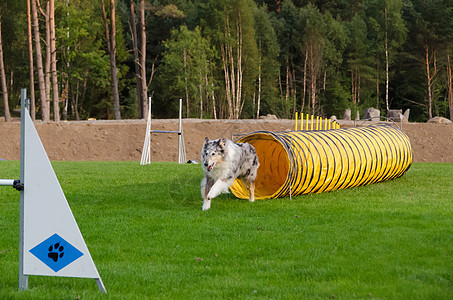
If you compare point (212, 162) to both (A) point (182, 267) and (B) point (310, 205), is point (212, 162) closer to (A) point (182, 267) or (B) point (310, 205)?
(B) point (310, 205)

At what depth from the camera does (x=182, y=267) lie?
534 cm

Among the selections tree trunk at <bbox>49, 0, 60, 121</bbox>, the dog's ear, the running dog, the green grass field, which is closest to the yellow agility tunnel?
the green grass field

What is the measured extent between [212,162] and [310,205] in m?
1.82

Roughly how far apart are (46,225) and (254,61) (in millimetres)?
41037

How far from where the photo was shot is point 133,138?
89.2ft

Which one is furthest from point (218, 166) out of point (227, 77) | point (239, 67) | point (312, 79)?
point (312, 79)

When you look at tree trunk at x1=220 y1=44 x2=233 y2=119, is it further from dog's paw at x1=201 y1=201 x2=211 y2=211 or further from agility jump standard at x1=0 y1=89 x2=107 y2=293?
agility jump standard at x1=0 y1=89 x2=107 y2=293

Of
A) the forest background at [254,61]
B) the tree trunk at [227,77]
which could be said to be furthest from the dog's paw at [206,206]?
the tree trunk at [227,77]

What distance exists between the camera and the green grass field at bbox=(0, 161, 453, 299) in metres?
4.60

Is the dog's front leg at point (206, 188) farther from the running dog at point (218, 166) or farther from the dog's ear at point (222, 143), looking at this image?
the dog's ear at point (222, 143)

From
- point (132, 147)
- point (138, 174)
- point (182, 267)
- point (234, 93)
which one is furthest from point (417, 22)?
point (182, 267)

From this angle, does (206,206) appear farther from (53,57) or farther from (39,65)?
(53,57)

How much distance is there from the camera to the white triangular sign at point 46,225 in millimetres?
4383

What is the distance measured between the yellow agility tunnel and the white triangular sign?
19.1 feet
